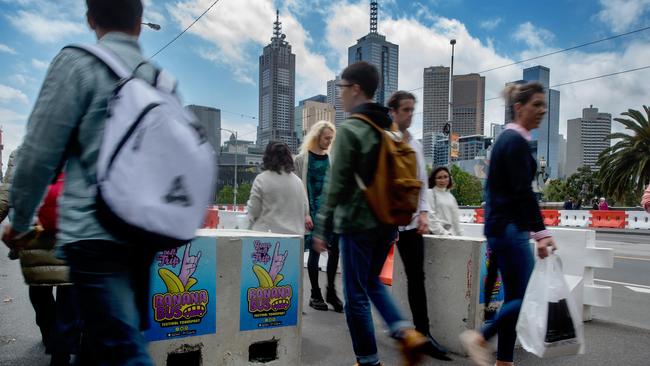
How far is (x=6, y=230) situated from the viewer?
1779mm

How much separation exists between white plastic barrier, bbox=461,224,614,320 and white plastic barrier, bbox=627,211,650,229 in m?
18.8

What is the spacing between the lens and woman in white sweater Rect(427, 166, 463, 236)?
4.80 meters

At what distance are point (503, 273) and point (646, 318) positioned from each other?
3.49m

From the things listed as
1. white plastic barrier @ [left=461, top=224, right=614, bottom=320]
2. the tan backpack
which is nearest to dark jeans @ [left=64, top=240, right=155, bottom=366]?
the tan backpack

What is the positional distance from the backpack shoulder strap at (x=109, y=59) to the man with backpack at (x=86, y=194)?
1 cm

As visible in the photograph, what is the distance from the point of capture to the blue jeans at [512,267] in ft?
9.43

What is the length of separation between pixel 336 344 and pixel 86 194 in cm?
296

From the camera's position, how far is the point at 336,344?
4074mm

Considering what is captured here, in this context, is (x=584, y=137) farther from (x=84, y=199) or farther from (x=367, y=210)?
(x=84, y=199)

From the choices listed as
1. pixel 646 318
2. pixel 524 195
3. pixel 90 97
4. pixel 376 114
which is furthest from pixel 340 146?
pixel 646 318

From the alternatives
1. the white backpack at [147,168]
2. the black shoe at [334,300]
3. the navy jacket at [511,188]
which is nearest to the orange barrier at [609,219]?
the black shoe at [334,300]

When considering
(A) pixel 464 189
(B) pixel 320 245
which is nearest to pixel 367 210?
(B) pixel 320 245

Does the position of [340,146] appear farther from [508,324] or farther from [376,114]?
[508,324]

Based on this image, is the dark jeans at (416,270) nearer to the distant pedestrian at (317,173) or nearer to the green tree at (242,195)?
the distant pedestrian at (317,173)
